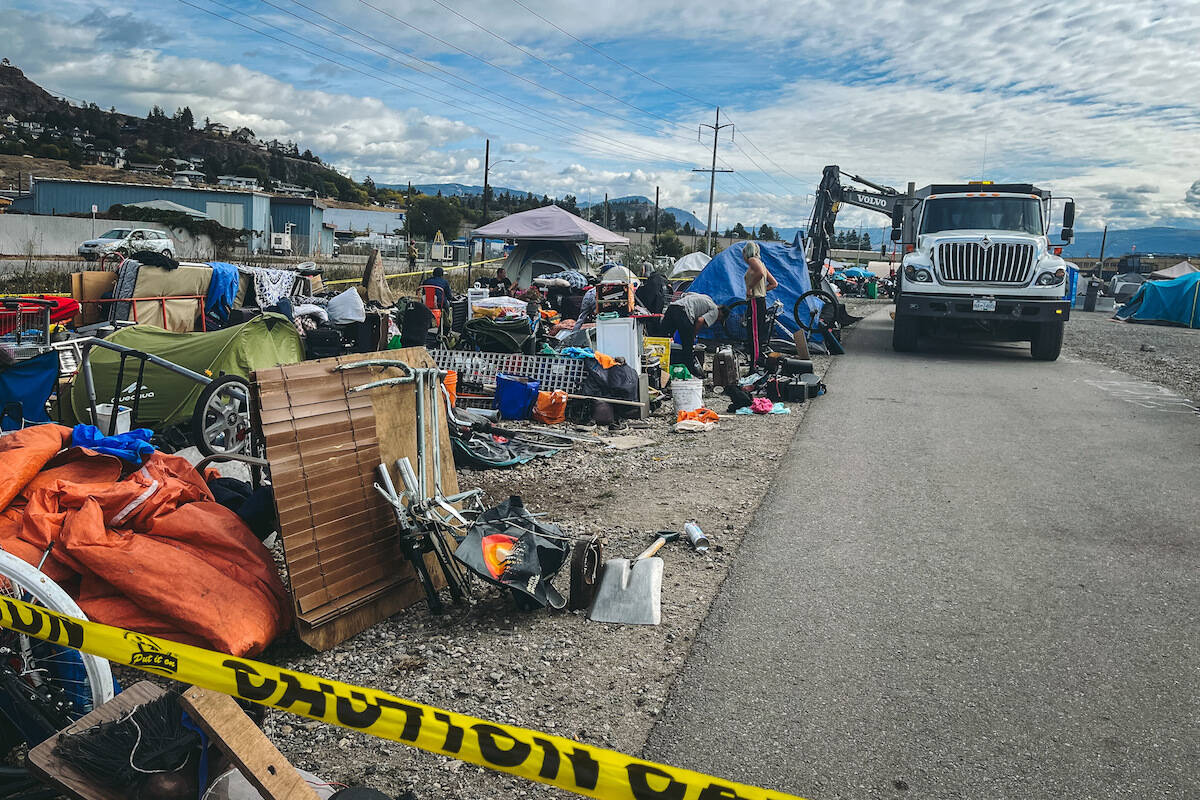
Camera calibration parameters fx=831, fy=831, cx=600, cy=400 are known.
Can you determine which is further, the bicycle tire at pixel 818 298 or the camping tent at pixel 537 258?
the camping tent at pixel 537 258

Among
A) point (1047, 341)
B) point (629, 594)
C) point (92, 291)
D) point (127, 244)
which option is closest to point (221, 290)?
→ point (92, 291)

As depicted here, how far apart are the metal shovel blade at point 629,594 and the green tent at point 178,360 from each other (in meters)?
3.94

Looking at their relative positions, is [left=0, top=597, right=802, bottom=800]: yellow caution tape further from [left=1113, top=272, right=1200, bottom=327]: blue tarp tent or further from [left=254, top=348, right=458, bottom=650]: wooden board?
[left=1113, top=272, right=1200, bottom=327]: blue tarp tent

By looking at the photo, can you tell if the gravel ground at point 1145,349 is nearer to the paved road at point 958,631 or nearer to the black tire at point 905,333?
the black tire at point 905,333

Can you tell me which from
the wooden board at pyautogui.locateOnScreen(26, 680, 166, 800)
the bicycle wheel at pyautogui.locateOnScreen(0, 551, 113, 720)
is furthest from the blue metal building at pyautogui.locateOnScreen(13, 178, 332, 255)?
the wooden board at pyautogui.locateOnScreen(26, 680, 166, 800)

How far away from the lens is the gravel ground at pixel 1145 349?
1416 centimetres

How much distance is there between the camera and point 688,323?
12.8 meters

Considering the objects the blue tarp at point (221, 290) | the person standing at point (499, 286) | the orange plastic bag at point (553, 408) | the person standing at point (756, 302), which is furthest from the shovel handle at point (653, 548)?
the person standing at point (499, 286)

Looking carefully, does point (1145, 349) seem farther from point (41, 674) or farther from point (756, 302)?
point (41, 674)

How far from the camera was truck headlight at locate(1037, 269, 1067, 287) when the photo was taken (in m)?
14.6

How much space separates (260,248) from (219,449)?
49.0m

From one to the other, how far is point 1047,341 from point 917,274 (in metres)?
2.70

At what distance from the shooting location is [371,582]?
424 centimetres

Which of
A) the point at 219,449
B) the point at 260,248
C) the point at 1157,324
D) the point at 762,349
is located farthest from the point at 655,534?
the point at 260,248
